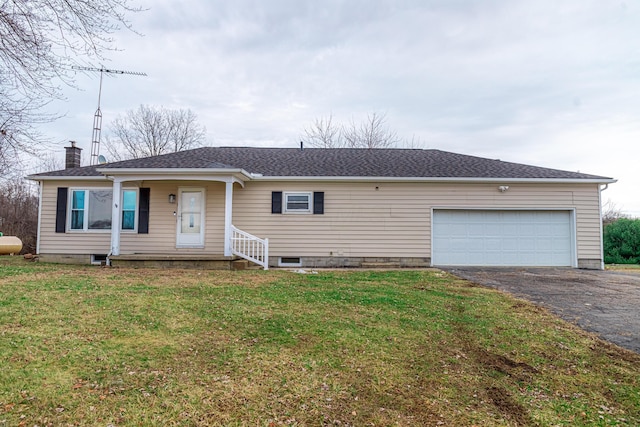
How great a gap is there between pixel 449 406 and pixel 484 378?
0.69m

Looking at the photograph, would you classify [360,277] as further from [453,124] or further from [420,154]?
[453,124]

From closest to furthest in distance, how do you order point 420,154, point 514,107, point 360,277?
point 360,277, point 420,154, point 514,107

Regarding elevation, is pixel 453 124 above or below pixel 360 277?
above

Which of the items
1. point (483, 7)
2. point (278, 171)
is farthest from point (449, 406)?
point (483, 7)

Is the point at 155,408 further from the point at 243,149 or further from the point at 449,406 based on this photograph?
the point at 243,149

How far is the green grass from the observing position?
99.0 inches

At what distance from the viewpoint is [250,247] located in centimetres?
1081

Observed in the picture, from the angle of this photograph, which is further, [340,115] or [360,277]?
[340,115]

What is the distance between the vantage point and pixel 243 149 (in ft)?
45.6

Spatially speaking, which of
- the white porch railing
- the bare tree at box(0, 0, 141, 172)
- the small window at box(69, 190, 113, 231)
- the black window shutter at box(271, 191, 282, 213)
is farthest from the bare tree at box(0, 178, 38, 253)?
the bare tree at box(0, 0, 141, 172)

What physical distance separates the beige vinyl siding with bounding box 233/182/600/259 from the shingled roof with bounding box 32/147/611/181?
14.2 inches

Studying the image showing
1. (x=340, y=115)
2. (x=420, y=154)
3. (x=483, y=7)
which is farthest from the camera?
(x=340, y=115)

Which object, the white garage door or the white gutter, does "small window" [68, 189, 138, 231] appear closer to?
the white gutter

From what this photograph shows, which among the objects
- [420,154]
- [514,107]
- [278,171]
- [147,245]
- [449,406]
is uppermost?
[514,107]
